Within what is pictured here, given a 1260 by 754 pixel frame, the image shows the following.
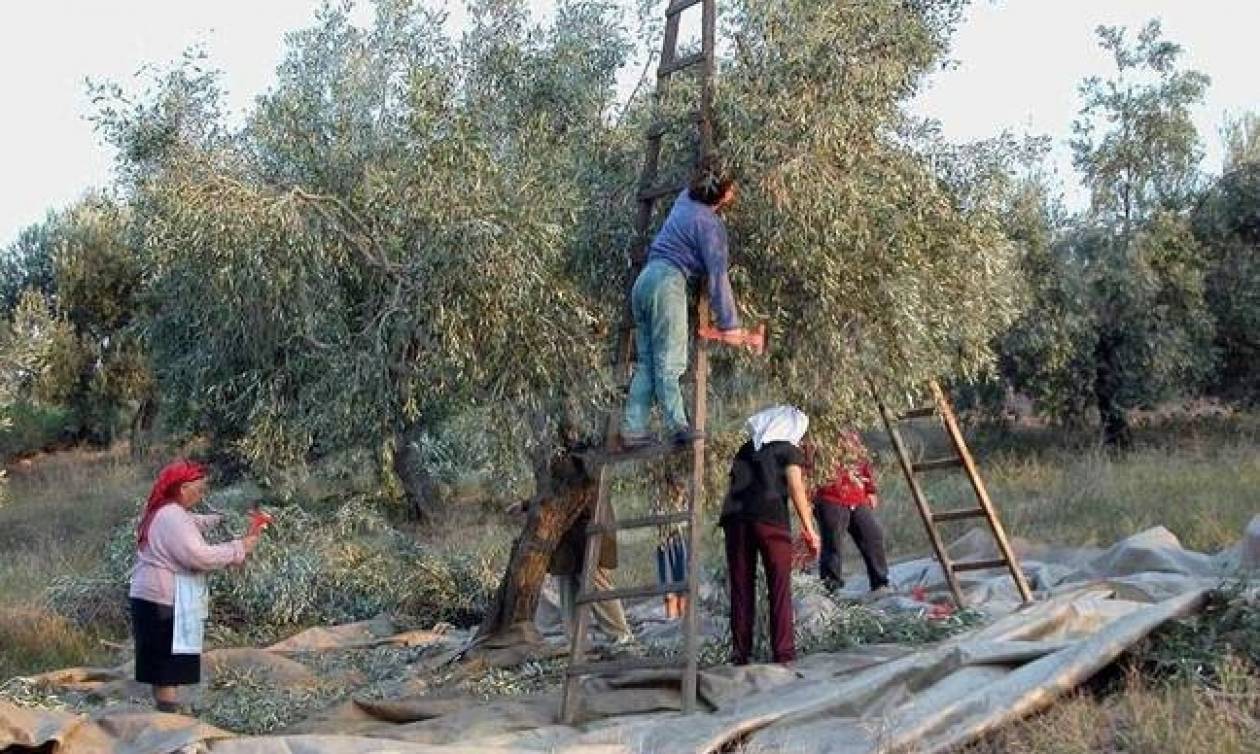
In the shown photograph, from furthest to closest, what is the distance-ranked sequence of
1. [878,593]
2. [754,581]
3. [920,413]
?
[878,593] < [920,413] < [754,581]

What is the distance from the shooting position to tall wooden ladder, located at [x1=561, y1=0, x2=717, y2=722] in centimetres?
825

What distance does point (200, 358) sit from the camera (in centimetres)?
1020

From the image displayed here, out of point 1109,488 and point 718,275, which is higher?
point 718,275

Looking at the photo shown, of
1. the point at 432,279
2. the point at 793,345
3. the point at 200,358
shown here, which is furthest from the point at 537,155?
the point at 200,358

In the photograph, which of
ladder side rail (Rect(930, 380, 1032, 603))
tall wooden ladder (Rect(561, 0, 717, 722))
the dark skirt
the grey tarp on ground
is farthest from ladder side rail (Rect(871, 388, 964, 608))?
the dark skirt

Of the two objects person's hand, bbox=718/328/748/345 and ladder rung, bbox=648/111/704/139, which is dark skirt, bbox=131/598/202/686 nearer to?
person's hand, bbox=718/328/748/345

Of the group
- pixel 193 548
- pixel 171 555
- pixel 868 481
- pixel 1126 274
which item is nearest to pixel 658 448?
pixel 193 548

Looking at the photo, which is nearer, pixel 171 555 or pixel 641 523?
pixel 641 523

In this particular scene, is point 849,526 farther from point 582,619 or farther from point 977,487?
point 582,619

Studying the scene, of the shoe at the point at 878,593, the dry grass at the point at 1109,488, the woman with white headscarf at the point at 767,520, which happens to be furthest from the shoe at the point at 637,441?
the dry grass at the point at 1109,488

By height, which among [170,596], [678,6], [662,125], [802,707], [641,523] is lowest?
[802,707]

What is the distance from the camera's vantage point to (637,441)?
8.69 meters

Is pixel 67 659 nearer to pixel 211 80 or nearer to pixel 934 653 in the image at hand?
pixel 211 80

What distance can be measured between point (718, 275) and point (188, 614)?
3449 mm
